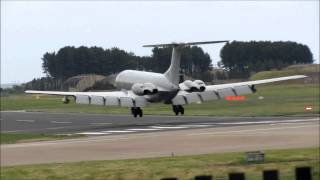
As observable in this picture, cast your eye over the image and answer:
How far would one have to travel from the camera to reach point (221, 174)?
20125 mm

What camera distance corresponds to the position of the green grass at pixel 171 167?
20656 millimetres

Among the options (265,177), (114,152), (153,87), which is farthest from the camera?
(153,87)

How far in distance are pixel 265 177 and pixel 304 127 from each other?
34.8 metres

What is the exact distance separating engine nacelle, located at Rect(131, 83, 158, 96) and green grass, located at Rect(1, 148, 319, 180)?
82.2ft

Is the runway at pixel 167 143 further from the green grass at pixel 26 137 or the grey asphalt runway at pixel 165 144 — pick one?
the green grass at pixel 26 137

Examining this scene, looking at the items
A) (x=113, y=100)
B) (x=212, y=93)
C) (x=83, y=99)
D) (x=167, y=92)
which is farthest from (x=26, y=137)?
(x=212, y=93)

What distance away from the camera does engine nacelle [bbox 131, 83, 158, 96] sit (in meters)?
51.6

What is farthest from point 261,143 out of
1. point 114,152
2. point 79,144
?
point 79,144

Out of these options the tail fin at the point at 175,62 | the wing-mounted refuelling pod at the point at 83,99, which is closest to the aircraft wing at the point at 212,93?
the tail fin at the point at 175,62

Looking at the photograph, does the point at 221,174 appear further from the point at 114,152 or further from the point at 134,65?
the point at 134,65

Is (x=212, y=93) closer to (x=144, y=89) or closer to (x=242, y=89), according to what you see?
(x=242, y=89)

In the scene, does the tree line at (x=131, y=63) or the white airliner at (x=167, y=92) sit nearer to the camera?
the white airliner at (x=167, y=92)

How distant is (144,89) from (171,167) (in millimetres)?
29459

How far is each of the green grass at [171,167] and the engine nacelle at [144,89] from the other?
986 inches
